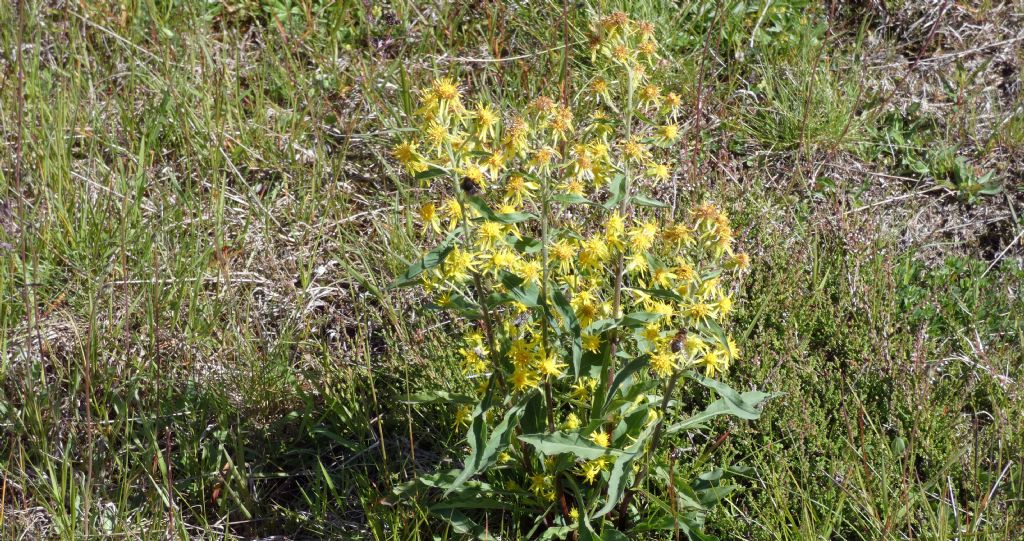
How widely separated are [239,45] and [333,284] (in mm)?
1374

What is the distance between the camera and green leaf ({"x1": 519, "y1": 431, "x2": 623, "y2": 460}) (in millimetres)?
1897

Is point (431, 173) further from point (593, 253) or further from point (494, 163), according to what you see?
point (593, 253)

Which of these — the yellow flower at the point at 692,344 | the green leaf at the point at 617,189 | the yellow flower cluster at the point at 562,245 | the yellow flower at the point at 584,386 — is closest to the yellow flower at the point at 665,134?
the yellow flower cluster at the point at 562,245

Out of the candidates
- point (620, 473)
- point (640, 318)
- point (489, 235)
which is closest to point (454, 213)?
point (489, 235)

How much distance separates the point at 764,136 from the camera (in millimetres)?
3514

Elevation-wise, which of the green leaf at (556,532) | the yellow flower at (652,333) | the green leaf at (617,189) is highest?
the green leaf at (617,189)

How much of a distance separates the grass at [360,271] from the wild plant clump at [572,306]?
0.83ft

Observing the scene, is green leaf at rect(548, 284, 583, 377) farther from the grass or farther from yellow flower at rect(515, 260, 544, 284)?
the grass

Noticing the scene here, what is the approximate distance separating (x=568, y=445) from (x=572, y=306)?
312mm

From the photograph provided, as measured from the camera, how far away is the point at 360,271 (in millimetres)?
3080

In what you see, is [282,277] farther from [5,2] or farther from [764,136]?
[764,136]

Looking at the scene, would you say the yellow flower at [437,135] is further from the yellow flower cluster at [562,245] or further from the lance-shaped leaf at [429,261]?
the lance-shaped leaf at [429,261]

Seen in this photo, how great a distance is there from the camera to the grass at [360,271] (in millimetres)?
2381

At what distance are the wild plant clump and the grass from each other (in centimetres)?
25
